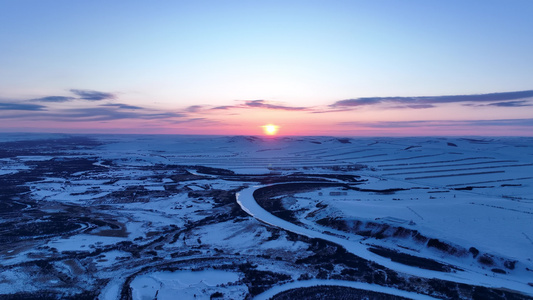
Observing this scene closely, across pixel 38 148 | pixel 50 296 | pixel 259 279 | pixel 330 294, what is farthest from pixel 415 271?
pixel 38 148

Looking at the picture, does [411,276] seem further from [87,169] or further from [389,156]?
[389,156]

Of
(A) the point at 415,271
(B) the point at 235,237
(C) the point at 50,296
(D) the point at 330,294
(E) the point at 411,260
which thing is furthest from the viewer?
(B) the point at 235,237

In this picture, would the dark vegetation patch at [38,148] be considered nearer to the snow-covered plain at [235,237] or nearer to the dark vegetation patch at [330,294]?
the snow-covered plain at [235,237]

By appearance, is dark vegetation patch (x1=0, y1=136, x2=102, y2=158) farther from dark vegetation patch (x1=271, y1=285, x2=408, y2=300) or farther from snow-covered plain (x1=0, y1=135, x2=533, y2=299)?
dark vegetation patch (x1=271, y1=285, x2=408, y2=300)

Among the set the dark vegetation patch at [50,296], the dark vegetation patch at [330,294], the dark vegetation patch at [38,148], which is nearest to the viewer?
the dark vegetation patch at [50,296]

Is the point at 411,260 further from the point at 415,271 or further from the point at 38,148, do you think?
the point at 38,148

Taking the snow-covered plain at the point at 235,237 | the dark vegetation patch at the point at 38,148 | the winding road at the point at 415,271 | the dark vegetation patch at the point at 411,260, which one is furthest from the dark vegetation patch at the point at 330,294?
the dark vegetation patch at the point at 38,148

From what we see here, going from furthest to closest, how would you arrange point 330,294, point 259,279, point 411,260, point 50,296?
1. point 411,260
2. point 259,279
3. point 330,294
4. point 50,296

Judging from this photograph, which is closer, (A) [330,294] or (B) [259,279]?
(A) [330,294]
